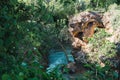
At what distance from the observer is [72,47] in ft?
40.3

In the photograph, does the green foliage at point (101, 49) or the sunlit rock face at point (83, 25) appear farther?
the sunlit rock face at point (83, 25)

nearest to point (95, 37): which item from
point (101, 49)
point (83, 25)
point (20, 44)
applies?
point (101, 49)

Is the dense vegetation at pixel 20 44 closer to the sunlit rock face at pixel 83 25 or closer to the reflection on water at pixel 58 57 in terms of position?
the reflection on water at pixel 58 57

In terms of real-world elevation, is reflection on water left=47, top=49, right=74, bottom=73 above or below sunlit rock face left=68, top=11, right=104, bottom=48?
below

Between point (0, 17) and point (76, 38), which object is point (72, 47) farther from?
point (0, 17)

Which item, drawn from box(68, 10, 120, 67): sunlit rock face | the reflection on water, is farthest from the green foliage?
the reflection on water

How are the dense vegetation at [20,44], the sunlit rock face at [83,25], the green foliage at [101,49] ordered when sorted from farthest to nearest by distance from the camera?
1. the sunlit rock face at [83,25]
2. the green foliage at [101,49]
3. the dense vegetation at [20,44]

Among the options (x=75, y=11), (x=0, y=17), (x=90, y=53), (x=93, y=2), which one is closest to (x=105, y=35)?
(x=90, y=53)

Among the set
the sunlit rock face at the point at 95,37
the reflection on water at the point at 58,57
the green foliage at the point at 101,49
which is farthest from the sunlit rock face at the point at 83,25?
the green foliage at the point at 101,49

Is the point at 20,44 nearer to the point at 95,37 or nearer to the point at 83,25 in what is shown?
the point at 95,37

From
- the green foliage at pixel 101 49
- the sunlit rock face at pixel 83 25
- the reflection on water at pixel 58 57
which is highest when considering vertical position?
the sunlit rock face at pixel 83 25

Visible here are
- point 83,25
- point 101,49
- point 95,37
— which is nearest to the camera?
point 101,49

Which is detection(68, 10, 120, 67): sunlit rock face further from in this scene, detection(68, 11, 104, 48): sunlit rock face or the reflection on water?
the reflection on water

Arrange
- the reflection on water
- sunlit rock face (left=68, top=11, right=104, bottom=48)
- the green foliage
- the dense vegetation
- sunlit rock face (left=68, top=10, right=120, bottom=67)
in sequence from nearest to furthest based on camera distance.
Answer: the dense vegetation < the green foliage < sunlit rock face (left=68, top=10, right=120, bottom=67) < the reflection on water < sunlit rock face (left=68, top=11, right=104, bottom=48)
